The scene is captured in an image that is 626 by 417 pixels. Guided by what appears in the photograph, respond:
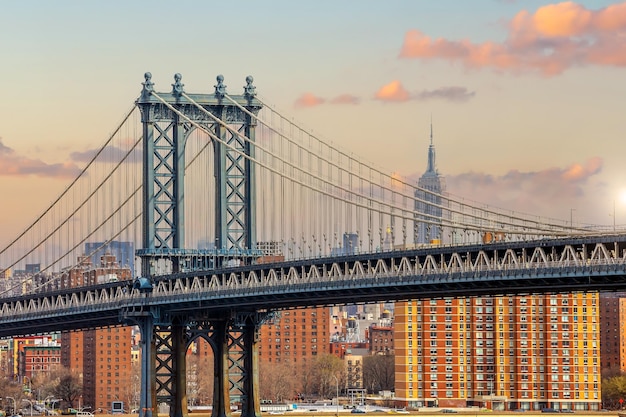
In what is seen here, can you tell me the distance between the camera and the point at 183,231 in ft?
430

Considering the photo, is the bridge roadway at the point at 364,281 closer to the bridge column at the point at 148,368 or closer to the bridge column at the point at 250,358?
the bridge column at the point at 148,368

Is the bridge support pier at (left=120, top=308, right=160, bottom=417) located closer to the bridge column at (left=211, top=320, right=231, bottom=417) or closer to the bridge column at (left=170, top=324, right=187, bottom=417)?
the bridge column at (left=170, top=324, right=187, bottom=417)

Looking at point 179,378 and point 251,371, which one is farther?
point 251,371

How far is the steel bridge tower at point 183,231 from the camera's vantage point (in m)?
131

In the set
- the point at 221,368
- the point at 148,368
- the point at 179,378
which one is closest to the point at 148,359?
the point at 148,368

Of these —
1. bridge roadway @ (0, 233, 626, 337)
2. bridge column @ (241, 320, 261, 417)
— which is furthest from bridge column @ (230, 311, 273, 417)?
bridge roadway @ (0, 233, 626, 337)

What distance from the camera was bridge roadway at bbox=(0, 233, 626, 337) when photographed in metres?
98.6

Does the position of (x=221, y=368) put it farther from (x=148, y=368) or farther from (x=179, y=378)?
(x=148, y=368)

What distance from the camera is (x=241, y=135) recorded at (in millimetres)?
133750

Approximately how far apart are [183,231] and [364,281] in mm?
23921

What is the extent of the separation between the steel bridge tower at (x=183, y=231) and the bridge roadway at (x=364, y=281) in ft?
5.13

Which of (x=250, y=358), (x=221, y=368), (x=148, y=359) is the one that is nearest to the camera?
(x=148, y=359)

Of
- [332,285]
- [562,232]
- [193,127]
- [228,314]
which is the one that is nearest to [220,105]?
[193,127]

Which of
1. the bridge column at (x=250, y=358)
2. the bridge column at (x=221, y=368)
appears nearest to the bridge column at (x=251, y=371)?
the bridge column at (x=250, y=358)
